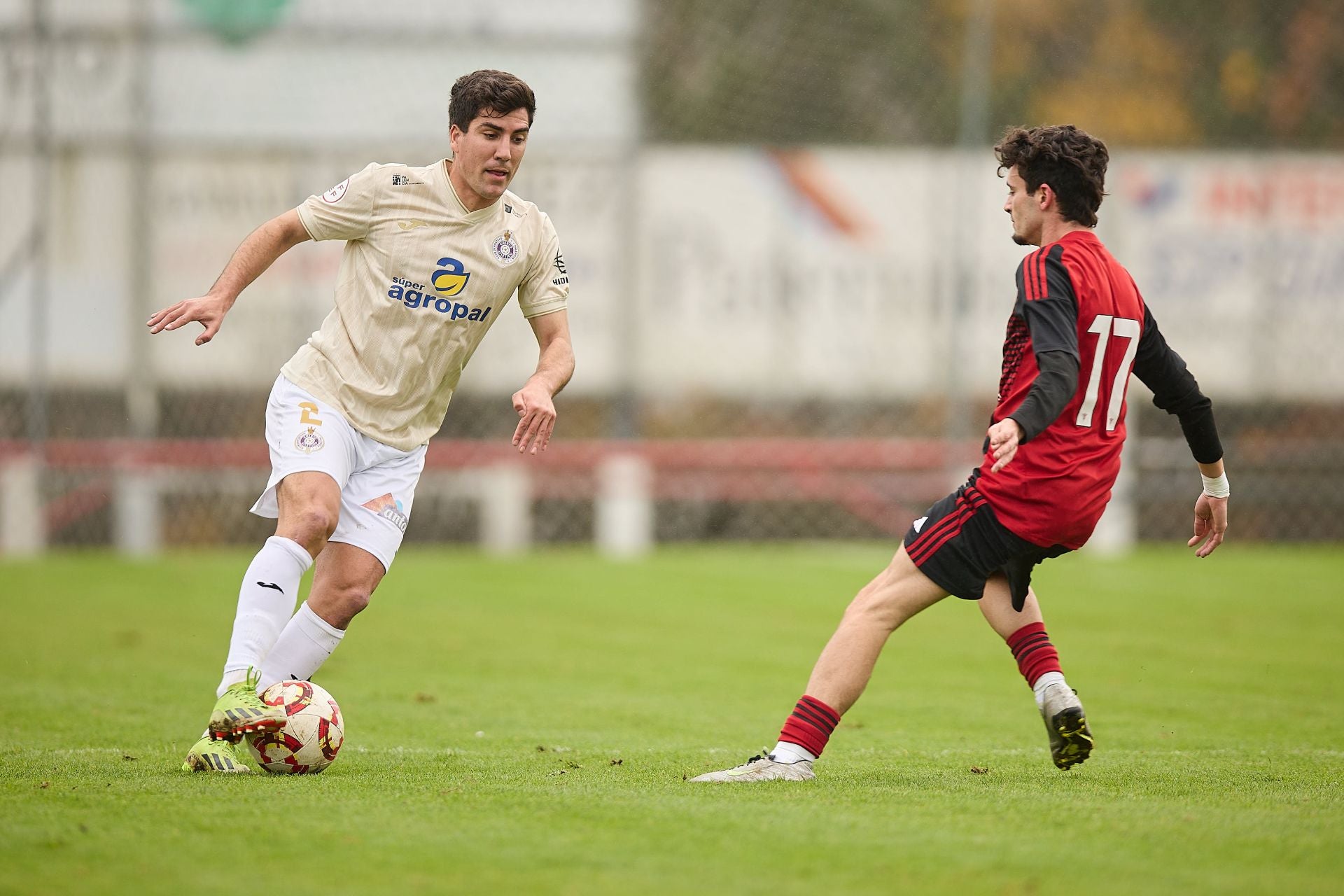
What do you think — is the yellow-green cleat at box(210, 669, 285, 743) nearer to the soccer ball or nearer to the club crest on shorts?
the soccer ball

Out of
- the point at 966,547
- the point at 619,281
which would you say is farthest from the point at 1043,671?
the point at 619,281

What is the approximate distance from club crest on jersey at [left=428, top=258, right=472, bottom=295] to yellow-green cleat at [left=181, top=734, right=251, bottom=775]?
161 centimetres

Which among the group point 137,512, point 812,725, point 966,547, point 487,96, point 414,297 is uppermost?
point 487,96

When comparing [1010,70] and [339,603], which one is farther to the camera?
[1010,70]

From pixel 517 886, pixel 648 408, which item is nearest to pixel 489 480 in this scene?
pixel 648 408

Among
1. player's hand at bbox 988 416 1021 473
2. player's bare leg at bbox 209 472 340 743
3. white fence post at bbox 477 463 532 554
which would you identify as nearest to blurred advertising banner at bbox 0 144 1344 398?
white fence post at bbox 477 463 532 554

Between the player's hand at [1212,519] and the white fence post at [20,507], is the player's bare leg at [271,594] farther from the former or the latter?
the white fence post at [20,507]

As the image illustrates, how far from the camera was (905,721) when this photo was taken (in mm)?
6527

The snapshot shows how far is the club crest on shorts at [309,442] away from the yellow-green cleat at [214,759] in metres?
0.93

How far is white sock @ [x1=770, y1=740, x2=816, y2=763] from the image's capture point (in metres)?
4.83

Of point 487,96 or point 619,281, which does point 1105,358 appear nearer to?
point 487,96

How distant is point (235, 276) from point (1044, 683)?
282 cm

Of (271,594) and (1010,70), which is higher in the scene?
(1010,70)

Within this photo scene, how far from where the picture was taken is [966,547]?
4.84m
